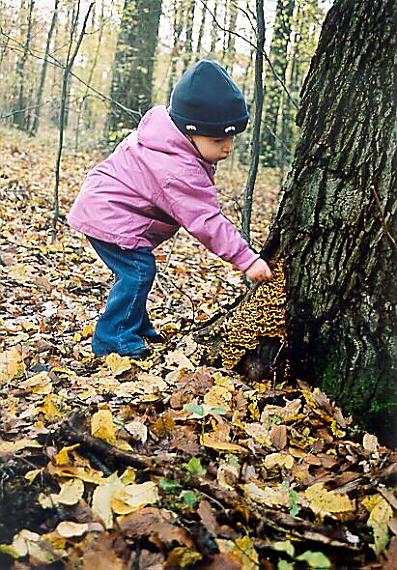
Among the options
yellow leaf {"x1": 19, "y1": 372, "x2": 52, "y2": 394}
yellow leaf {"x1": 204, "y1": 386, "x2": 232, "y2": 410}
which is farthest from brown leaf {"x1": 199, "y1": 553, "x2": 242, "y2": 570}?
yellow leaf {"x1": 19, "y1": 372, "x2": 52, "y2": 394}

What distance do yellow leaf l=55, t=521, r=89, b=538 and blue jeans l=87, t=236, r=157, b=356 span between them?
1507 millimetres

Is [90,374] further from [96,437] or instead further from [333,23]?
[333,23]

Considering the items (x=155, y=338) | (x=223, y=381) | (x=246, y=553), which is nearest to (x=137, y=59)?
(x=155, y=338)

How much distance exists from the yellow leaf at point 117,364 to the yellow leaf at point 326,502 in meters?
1.15

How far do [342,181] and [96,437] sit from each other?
1.22 m

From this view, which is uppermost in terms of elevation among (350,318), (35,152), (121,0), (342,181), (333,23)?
(121,0)

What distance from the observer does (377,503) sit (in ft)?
5.55

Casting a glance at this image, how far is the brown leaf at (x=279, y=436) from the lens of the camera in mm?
2061

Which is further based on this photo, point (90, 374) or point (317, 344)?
point (90, 374)

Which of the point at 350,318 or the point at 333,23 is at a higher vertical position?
the point at 333,23

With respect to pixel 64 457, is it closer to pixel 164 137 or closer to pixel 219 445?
pixel 219 445

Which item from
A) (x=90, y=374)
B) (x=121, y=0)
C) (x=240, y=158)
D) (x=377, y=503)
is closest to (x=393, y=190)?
(x=377, y=503)

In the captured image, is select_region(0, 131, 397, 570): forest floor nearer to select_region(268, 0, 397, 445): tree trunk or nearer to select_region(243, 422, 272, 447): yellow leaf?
select_region(243, 422, 272, 447): yellow leaf

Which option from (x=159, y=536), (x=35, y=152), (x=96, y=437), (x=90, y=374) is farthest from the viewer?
(x=35, y=152)
